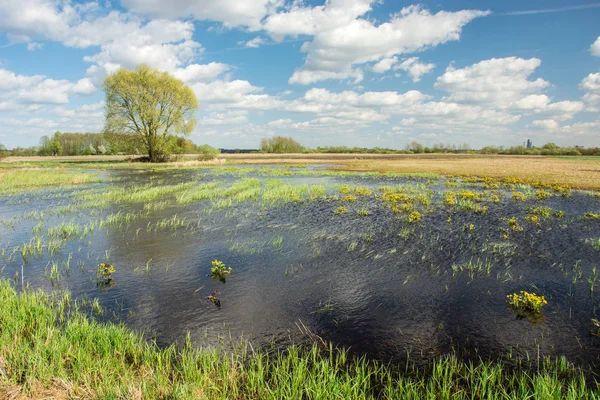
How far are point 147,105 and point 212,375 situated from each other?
219 ft

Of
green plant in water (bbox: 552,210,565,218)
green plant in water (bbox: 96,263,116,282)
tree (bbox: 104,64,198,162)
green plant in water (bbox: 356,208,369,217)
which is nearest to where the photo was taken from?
green plant in water (bbox: 96,263,116,282)

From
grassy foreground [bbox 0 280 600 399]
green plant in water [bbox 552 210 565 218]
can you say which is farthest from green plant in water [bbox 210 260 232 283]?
green plant in water [bbox 552 210 565 218]

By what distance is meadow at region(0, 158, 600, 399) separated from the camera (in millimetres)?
5137

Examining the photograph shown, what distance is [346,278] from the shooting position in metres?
9.97

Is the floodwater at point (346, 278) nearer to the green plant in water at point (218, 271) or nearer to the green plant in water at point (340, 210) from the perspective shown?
the green plant in water at point (218, 271)

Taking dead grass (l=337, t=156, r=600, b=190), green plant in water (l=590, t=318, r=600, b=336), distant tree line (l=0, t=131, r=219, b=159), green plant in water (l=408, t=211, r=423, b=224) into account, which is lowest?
green plant in water (l=590, t=318, r=600, b=336)

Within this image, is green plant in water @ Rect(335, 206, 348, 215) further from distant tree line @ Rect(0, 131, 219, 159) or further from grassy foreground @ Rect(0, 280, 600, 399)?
distant tree line @ Rect(0, 131, 219, 159)

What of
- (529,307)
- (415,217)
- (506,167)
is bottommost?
(529,307)

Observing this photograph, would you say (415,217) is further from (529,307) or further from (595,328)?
(595,328)

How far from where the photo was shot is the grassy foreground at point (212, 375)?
4.62 m

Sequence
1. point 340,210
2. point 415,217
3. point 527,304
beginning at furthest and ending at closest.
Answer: point 340,210, point 415,217, point 527,304

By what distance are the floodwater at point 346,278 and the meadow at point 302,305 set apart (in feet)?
0.18

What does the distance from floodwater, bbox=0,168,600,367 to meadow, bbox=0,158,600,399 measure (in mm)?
55

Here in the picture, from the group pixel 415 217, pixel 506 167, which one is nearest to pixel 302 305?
pixel 415 217
